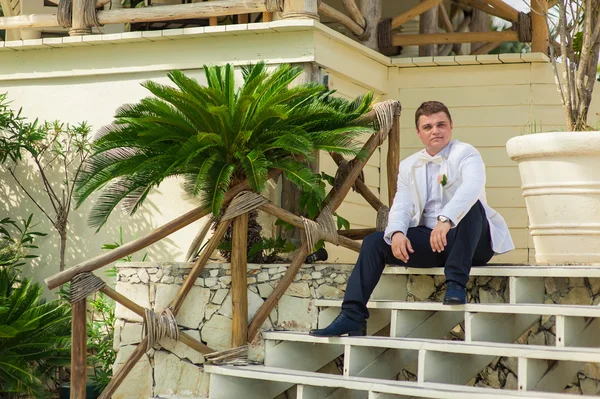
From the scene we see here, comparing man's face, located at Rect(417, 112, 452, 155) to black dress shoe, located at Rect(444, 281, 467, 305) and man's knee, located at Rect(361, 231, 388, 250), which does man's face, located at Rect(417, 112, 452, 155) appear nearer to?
man's knee, located at Rect(361, 231, 388, 250)

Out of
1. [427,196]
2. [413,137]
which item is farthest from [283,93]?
[413,137]

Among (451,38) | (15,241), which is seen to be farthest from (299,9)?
(15,241)

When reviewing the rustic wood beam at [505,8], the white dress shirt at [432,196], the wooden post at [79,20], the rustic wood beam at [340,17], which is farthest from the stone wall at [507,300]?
the rustic wood beam at [505,8]

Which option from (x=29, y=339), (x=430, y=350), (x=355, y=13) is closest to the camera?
(x=430, y=350)

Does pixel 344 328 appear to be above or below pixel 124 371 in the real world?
above

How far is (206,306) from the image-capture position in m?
5.80

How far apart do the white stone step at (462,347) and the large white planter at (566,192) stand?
1137 mm

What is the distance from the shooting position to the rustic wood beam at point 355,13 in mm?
7878

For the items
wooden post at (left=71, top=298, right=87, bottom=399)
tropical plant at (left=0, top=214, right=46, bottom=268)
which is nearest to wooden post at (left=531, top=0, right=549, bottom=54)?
tropical plant at (left=0, top=214, right=46, bottom=268)

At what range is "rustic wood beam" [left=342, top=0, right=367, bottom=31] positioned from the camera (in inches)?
310

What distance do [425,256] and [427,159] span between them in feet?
1.79

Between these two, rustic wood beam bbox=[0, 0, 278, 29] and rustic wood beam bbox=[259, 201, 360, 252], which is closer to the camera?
rustic wood beam bbox=[259, 201, 360, 252]

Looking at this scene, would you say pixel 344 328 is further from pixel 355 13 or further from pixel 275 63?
pixel 355 13

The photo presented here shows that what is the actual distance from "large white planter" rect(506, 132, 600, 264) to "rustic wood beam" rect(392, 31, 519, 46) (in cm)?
280
